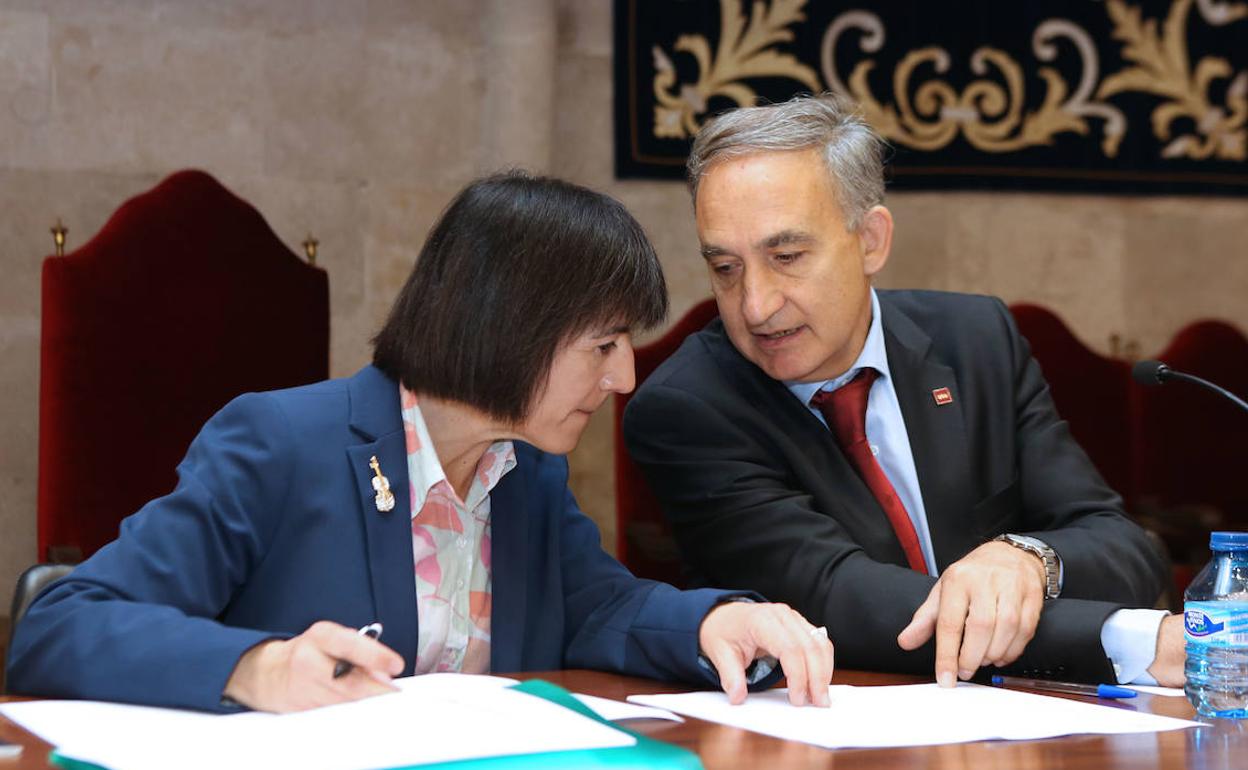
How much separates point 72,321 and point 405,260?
1468 millimetres

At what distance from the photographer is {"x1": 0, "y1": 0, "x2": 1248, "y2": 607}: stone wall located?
13.6ft

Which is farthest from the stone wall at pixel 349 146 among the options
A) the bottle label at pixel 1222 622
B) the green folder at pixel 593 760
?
the green folder at pixel 593 760

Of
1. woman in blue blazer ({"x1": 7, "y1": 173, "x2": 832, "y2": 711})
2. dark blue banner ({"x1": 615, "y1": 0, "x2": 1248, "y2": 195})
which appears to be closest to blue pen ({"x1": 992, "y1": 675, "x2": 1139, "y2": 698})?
woman in blue blazer ({"x1": 7, "y1": 173, "x2": 832, "y2": 711})

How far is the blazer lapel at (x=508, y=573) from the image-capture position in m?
1.96

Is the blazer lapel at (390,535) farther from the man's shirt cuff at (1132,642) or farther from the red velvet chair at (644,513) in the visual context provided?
the red velvet chair at (644,513)

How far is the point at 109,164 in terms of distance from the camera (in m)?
4.21

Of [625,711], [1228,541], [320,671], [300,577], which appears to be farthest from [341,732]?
[1228,541]

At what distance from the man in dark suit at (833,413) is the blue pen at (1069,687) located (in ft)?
1.03

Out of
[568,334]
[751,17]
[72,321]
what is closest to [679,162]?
[751,17]

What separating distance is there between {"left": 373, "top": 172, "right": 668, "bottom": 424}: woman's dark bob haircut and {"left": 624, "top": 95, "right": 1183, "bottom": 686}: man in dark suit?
0.50m

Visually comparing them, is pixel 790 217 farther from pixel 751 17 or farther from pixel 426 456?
pixel 751 17

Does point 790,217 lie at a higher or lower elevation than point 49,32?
lower

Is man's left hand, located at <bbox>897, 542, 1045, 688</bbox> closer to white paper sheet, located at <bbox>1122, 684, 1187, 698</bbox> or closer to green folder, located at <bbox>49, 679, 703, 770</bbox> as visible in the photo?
white paper sheet, located at <bbox>1122, 684, 1187, 698</bbox>

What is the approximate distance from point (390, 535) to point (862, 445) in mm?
931
